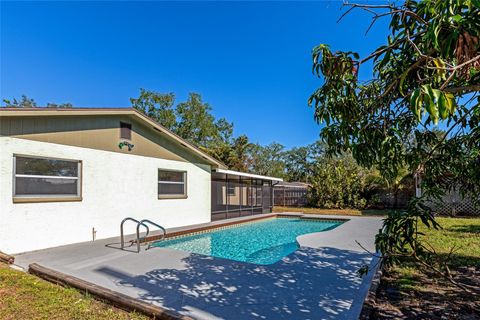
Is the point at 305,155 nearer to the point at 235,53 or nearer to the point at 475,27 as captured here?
the point at 235,53

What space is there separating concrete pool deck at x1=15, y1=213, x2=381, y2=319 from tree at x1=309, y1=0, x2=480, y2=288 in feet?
6.73

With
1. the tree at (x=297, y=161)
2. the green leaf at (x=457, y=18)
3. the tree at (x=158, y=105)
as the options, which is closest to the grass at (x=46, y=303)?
the green leaf at (x=457, y=18)

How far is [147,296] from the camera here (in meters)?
4.20

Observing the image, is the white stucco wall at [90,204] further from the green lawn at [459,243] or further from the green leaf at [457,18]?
the green lawn at [459,243]

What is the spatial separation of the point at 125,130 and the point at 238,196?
845 centimetres

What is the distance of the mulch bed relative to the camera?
3.62m

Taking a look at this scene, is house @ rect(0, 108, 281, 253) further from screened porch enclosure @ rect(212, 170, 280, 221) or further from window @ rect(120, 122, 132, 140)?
screened porch enclosure @ rect(212, 170, 280, 221)

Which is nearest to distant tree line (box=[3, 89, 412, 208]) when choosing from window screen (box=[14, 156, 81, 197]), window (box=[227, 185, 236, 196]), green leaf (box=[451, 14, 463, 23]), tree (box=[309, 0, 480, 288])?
tree (box=[309, 0, 480, 288])

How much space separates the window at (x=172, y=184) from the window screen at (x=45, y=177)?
11.4ft

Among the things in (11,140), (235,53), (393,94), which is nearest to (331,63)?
(393,94)

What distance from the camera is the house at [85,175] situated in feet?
21.7

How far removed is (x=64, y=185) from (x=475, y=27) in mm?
8972

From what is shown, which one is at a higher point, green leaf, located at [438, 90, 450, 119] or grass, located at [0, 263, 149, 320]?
green leaf, located at [438, 90, 450, 119]

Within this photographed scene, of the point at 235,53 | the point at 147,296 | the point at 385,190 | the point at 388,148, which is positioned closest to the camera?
the point at 388,148
